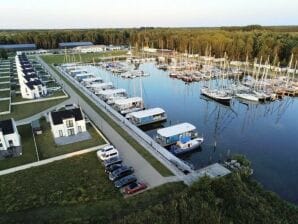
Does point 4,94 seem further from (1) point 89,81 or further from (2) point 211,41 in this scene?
(2) point 211,41

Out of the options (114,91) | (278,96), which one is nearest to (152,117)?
(114,91)

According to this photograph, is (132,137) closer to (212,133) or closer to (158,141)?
(158,141)

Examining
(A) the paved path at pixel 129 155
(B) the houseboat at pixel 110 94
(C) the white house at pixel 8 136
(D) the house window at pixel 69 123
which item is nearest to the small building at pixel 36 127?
(C) the white house at pixel 8 136

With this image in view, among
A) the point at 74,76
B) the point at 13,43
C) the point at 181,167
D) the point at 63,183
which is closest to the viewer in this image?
the point at 63,183

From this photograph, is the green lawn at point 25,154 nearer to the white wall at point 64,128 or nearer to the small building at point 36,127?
the small building at point 36,127

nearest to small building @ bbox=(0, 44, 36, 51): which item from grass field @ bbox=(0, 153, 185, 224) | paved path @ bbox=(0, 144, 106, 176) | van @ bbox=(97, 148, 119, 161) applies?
paved path @ bbox=(0, 144, 106, 176)

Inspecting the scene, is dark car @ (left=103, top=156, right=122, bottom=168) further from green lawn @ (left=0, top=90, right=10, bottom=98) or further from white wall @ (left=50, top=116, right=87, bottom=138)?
green lawn @ (left=0, top=90, right=10, bottom=98)
